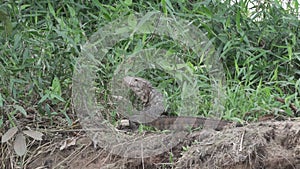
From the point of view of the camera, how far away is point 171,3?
3750mm

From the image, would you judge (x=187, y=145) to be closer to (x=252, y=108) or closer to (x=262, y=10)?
(x=252, y=108)

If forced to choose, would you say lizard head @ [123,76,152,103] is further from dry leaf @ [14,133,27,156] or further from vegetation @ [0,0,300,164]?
dry leaf @ [14,133,27,156]

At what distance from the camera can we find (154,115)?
9.69 feet

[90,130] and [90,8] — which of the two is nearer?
[90,130]

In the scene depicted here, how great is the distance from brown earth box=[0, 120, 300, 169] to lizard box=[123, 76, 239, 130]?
10 centimetres

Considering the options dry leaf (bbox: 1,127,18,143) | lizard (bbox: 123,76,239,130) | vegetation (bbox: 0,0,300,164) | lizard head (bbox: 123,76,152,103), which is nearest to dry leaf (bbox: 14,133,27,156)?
dry leaf (bbox: 1,127,18,143)

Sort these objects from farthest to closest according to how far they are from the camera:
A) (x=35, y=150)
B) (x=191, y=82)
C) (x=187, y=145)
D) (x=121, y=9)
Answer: (x=121, y=9), (x=191, y=82), (x=35, y=150), (x=187, y=145)

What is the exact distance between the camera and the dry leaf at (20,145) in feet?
8.46

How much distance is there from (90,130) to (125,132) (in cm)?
17

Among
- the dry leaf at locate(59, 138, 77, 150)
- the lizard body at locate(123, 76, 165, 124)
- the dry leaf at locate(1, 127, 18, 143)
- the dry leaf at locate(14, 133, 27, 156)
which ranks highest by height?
the lizard body at locate(123, 76, 165, 124)

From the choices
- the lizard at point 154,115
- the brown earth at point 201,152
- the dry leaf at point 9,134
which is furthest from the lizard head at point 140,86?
the dry leaf at point 9,134

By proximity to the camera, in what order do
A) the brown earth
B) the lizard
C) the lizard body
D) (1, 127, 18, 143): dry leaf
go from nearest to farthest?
the brown earth → (1, 127, 18, 143): dry leaf → the lizard → the lizard body

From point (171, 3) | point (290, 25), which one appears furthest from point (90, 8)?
point (290, 25)

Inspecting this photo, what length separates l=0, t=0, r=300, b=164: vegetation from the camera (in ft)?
9.71
